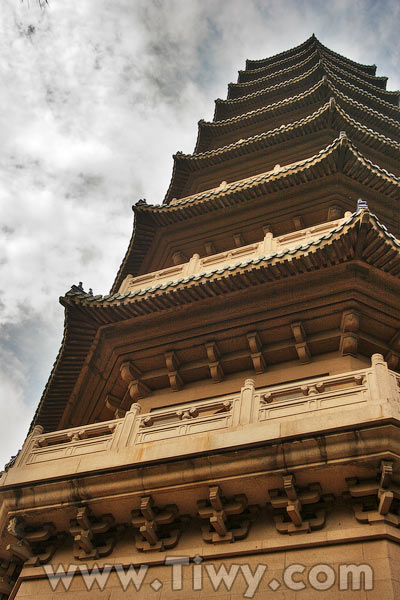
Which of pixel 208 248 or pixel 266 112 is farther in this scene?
pixel 266 112

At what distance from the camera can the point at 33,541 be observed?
9.97 metres

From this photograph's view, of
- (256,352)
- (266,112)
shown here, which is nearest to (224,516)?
(256,352)

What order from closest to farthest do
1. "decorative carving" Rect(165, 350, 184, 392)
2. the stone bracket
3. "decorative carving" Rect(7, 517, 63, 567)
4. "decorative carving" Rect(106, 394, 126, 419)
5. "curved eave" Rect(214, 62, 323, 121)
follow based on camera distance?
"decorative carving" Rect(7, 517, 63, 567), "decorative carving" Rect(165, 350, 184, 392), the stone bracket, "decorative carving" Rect(106, 394, 126, 419), "curved eave" Rect(214, 62, 323, 121)

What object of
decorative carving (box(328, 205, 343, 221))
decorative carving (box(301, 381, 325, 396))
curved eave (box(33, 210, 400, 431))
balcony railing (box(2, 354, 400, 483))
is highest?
decorative carving (box(328, 205, 343, 221))

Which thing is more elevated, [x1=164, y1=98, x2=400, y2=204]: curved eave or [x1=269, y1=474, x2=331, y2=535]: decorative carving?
[x1=164, y1=98, x2=400, y2=204]: curved eave

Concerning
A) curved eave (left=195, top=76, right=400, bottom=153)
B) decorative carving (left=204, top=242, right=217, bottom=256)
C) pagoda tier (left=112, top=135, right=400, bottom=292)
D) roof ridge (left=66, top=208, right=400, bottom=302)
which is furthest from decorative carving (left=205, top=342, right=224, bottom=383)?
curved eave (left=195, top=76, right=400, bottom=153)

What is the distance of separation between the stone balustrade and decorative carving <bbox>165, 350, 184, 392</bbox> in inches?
89.0

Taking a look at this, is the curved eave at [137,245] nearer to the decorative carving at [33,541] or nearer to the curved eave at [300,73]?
the decorative carving at [33,541]

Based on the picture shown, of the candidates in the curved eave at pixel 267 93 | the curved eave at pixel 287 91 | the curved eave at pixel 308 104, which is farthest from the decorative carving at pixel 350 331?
the curved eave at pixel 287 91

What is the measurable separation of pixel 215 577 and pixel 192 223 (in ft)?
37.3

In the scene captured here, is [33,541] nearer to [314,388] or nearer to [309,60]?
[314,388]

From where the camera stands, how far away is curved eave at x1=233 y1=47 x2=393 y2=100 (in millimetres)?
26141

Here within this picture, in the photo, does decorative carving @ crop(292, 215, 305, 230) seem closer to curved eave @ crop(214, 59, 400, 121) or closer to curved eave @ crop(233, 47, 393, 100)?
curved eave @ crop(214, 59, 400, 121)

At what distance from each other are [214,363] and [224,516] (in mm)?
4594
